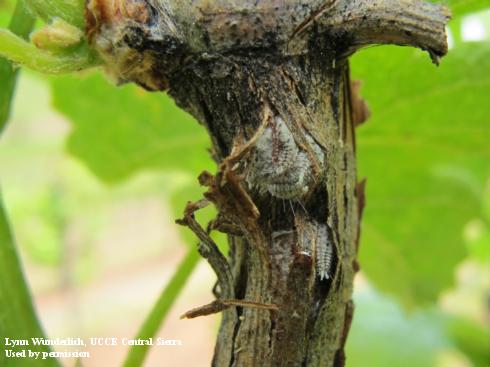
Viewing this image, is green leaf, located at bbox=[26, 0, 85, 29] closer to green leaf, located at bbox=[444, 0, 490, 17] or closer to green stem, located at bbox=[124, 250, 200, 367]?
green stem, located at bbox=[124, 250, 200, 367]

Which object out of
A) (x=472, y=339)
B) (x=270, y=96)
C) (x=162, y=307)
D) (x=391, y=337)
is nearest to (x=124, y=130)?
(x=162, y=307)

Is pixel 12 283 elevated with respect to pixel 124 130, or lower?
lower

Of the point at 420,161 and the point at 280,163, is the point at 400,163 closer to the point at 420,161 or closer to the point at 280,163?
the point at 420,161

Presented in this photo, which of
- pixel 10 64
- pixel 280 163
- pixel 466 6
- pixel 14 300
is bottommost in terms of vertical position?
pixel 14 300

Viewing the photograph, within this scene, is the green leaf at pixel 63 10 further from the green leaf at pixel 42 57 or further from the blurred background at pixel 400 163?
the blurred background at pixel 400 163

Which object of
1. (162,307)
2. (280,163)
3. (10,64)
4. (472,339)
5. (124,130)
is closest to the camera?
(280,163)

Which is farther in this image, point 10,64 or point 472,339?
point 472,339

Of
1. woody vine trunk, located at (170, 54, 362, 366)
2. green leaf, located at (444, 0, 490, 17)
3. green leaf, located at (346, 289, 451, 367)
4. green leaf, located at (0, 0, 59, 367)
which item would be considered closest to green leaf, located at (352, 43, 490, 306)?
green leaf, located at (444, 0, 490, 17)
